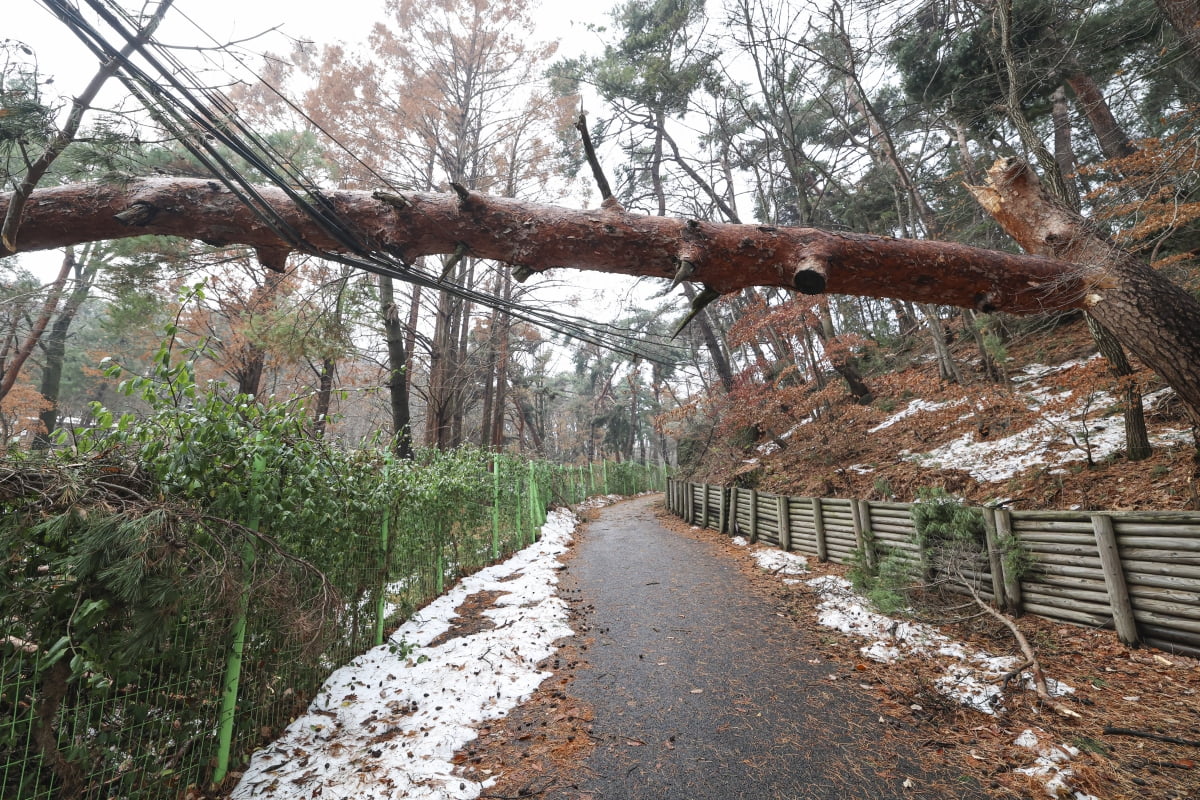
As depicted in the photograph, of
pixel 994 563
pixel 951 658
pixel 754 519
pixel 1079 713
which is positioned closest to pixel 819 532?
pixel 754 519

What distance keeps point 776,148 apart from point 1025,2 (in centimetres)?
501

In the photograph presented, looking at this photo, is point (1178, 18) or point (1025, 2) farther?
point (1025, 2)

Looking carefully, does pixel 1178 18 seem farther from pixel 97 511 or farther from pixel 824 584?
pixel 97 511

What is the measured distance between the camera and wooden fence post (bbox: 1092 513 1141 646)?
128 inches

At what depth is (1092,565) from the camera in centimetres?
347

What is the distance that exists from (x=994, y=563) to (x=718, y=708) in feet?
9.42

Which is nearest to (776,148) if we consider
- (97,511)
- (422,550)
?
(422,550)

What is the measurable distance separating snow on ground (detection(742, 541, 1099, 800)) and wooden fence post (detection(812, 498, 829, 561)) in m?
0.88

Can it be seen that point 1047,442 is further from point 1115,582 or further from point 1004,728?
point 1004,728

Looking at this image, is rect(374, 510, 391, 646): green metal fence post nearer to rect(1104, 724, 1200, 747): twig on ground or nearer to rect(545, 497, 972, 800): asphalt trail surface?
rect(545, 497, 972, 800): asphalt trail surface

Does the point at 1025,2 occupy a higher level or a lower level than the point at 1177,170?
higher

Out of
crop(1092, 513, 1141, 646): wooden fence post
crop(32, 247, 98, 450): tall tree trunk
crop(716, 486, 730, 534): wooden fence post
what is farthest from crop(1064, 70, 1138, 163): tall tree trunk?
crop(32, 247, 98, 450): tall tree trunk

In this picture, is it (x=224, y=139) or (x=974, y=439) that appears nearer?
(x=224, y=139)

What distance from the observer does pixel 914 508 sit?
4.69 metres
